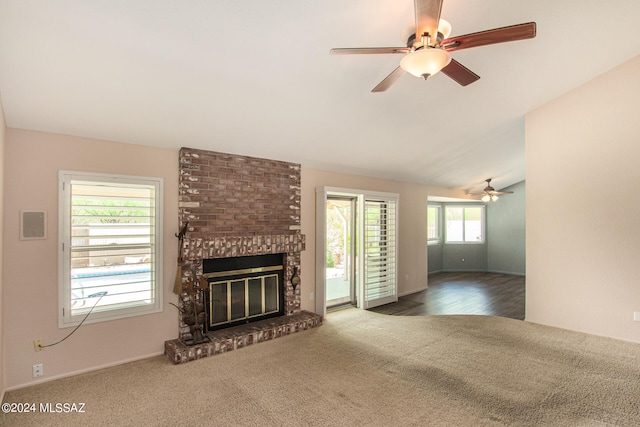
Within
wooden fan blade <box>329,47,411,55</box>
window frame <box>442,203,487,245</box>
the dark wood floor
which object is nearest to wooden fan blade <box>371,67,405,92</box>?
wooden fan blade <box>329,47,411,55</box>

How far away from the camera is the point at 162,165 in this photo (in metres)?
3.71

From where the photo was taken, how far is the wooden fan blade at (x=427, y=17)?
1.77 metres

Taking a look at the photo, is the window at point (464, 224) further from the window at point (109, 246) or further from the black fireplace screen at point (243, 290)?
the window at point (109, 246)

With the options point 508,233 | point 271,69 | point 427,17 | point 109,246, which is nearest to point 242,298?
point 109,246

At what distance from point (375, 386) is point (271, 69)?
2.97 m

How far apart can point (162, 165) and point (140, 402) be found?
7.81 ft

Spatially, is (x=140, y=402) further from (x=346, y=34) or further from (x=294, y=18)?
(x=346, y=34)

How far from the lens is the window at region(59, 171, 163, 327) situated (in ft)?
10.4

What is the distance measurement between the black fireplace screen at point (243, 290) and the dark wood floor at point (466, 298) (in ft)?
6.63

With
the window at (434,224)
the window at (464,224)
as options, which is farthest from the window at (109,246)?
the window at (464,224)

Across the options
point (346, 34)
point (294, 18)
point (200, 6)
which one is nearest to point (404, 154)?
point (346, 34)

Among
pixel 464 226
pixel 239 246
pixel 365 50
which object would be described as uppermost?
pixel 365 50

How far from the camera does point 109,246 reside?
133 inches

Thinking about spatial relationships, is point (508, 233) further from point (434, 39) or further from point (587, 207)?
point (434, 39)
